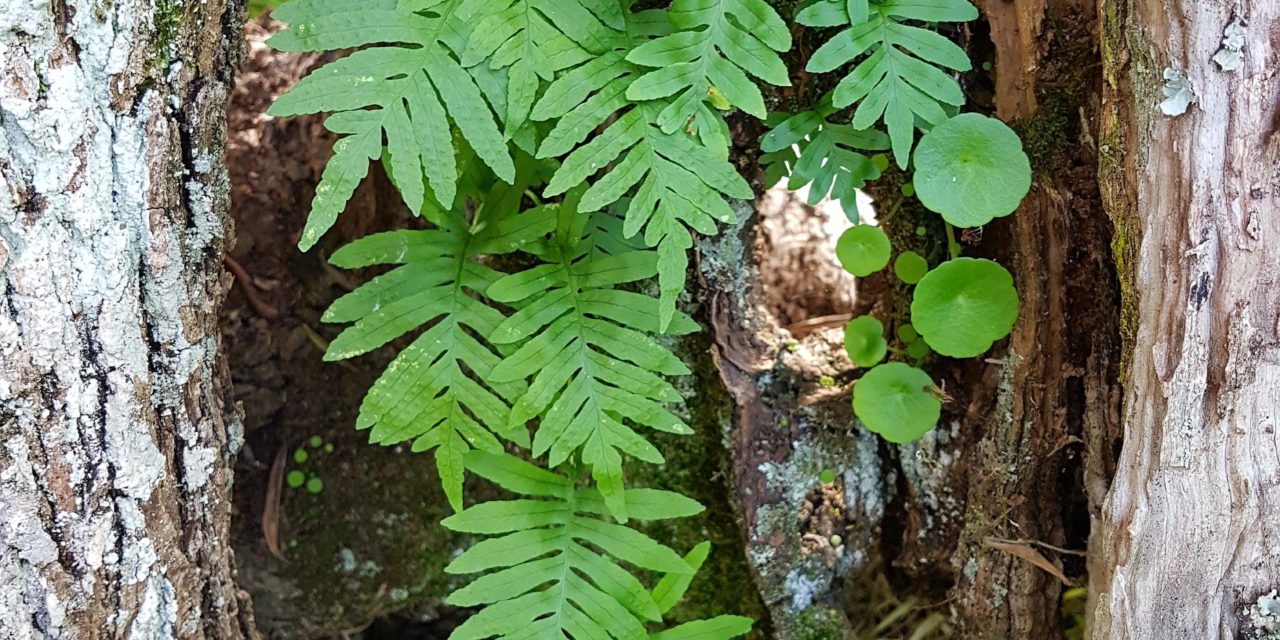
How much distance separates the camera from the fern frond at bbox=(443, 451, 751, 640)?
1.82m

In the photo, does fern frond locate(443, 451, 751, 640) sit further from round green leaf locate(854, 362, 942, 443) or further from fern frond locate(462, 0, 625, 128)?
fern frond locate(462, 0, 625, 128)

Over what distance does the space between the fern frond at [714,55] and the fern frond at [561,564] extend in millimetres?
815

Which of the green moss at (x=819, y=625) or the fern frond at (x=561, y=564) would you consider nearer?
the fern frond at (x=561, y=564)

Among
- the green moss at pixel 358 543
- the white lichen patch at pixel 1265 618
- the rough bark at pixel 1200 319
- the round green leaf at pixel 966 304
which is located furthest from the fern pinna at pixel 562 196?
the white lichen patch at pixel 1265 618

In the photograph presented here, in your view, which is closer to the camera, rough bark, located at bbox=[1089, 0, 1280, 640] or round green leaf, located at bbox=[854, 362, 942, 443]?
rough bark, located at bbox=[1089, 0, 1280, 640]

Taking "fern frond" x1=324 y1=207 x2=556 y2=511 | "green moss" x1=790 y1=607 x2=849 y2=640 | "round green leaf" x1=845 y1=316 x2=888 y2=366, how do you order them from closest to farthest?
"fern frond" x1=324 y1=207 x2=556 y2=511
"round green leaf" x1=845 y1=316 x2=888 y2=366
"green moss" x1=790 y1=607 x2=849 y2=640

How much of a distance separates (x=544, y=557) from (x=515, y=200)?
83 cm

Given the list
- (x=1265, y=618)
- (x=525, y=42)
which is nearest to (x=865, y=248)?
(x=525, y=42)

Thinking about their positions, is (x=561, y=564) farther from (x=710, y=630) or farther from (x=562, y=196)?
(x=562, y=196)

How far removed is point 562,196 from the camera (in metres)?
1.94

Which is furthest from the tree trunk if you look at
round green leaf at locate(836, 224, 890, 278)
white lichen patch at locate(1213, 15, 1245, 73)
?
white lichen patch at locate(1213, 15, 1245, 73)

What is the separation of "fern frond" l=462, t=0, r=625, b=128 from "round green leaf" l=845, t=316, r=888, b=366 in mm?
896

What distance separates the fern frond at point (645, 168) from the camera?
150 cm

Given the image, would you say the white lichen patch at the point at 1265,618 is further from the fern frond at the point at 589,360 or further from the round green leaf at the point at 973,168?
the fern frond at the point at 589,360
